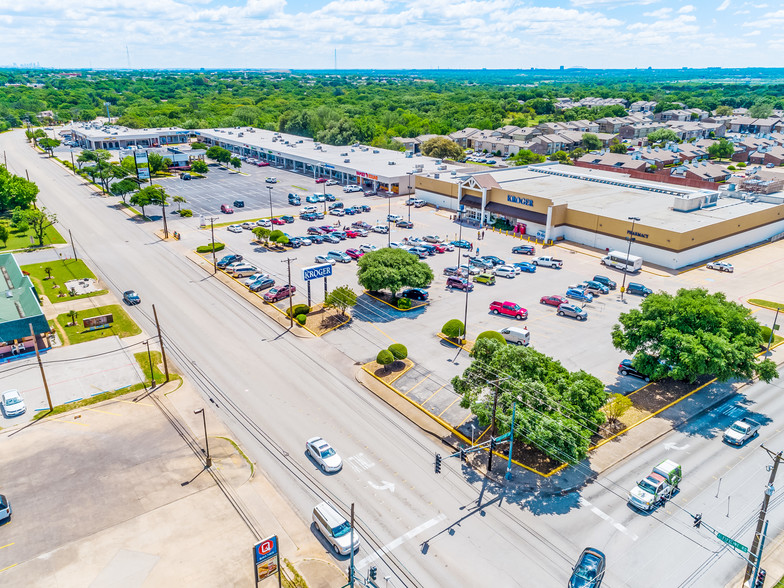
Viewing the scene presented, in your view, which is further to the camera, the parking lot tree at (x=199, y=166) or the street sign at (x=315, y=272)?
the parking lot tree at (x=199, y=166)

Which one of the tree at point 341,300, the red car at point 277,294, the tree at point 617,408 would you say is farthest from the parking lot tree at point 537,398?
the red car at point 277,294

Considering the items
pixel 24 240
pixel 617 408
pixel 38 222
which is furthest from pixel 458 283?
pixel 24 240

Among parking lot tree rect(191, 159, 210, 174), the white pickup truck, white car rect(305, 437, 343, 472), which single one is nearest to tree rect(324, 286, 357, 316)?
white car rect(305, 437, 343, 472)

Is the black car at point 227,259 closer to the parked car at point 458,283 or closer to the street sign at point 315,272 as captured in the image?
the street sign at point 315,272

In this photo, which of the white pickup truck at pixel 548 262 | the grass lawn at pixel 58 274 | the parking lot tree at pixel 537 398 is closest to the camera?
the parking lot tree at pixel 537 398

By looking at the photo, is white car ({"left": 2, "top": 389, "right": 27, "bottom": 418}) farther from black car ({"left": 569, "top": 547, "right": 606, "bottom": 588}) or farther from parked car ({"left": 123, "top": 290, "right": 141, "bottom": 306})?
black car ({"left": 569, "top": 547, "right": 606, "bottom": 588})

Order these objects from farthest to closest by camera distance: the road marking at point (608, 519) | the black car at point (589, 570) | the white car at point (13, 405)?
the white car at point (13, 405) → the road marking at point (608, 519) → the black car at point (589, 570)

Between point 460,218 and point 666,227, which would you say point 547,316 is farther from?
point 460,218
